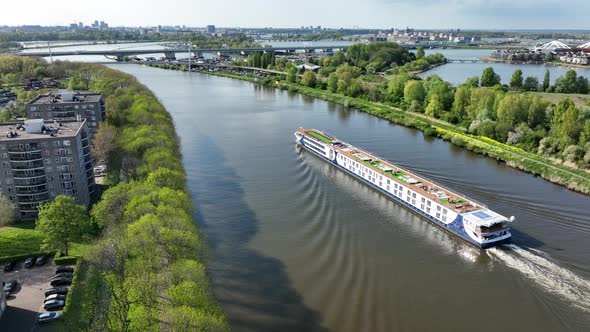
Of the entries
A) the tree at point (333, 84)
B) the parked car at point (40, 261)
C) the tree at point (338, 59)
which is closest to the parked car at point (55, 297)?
the parked car at point (40, 261)

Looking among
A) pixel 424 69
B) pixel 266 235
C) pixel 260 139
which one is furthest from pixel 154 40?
pixel 266 235

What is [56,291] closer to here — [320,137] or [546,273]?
[546,273]

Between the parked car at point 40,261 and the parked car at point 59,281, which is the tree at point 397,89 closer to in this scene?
the parked car at point 40,261

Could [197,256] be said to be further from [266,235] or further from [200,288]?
[266,235]

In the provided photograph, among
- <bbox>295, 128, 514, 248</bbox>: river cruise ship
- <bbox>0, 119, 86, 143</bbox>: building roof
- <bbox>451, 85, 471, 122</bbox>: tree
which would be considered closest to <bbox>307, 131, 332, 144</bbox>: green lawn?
<bbox>295, 128, 514, 248</bbox>: river cruise ship

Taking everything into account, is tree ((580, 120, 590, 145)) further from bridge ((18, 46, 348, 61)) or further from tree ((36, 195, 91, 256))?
bridge ((18, 46, 348, 61))

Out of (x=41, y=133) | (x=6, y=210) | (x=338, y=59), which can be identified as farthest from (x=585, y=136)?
(x=338, y=59)
